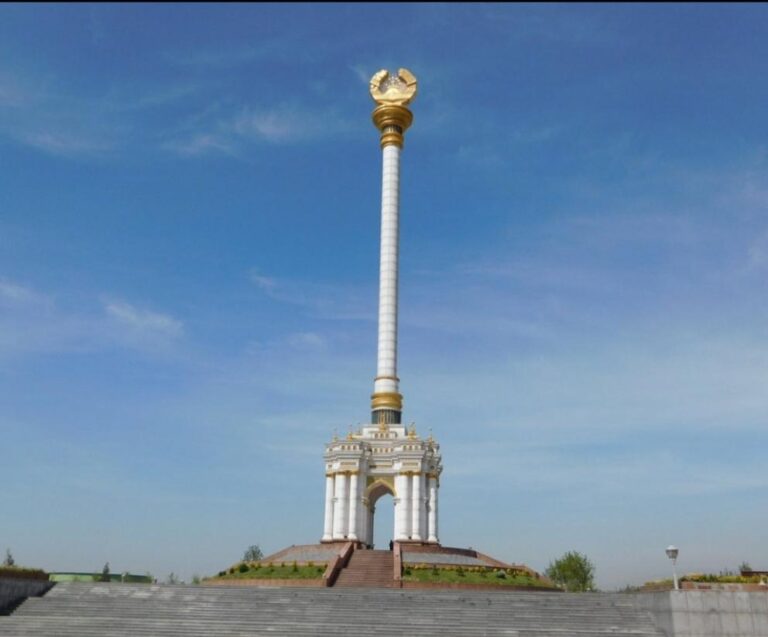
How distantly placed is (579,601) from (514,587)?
8.59 meters

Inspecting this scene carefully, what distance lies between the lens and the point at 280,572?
125 ft

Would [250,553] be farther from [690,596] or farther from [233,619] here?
[690,596]

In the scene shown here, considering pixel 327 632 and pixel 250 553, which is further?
pixel 250 553

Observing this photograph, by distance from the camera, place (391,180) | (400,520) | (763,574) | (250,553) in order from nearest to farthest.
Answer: (763,574)
(400,520)
(391,180)
(250,553)

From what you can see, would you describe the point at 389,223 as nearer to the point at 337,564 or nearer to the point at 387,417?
the point at 387,417

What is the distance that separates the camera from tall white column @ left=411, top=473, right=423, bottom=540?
48.5 m

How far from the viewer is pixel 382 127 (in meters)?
61.1

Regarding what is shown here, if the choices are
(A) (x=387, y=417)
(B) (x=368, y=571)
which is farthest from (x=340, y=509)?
(B) (x=368, y=571)

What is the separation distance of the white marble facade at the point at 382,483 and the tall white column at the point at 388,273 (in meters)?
5.08

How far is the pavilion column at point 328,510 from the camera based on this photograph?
162 ft

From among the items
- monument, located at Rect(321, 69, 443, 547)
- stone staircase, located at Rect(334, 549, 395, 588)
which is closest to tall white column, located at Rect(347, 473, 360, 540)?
monument, located at Rect(321, 69, 443, 547)

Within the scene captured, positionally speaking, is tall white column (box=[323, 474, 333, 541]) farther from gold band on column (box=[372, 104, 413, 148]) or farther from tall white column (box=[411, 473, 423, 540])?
gold band on column (box=[372, 104, 413, 148])

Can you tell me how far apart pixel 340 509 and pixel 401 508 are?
4162 mm

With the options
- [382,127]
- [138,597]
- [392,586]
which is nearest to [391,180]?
[382,127]
